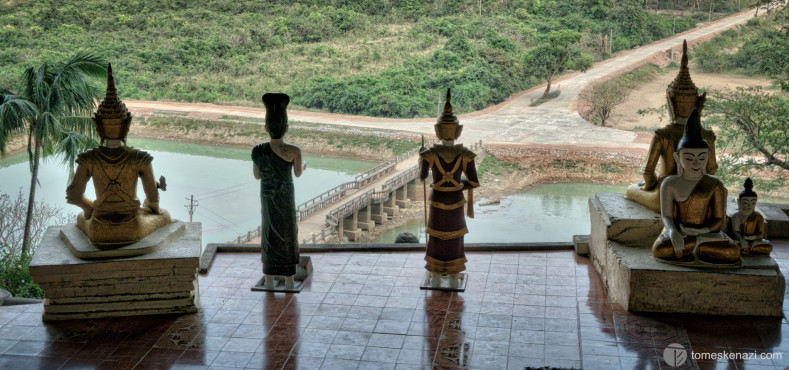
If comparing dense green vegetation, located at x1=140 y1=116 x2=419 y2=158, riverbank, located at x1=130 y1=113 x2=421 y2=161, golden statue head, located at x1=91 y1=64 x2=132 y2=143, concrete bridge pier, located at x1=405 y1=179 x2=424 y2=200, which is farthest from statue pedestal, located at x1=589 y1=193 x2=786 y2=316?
dense green vegetation, located at x1=140 y1=116 x2=419 y2=158

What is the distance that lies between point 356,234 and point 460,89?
14.3 metres

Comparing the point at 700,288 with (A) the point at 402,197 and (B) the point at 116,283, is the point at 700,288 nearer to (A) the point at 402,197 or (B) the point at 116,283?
(B) the point at 116,283

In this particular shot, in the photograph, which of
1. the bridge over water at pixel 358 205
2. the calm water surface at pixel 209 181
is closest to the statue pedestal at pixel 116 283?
the bridge over water at pixel 358 205

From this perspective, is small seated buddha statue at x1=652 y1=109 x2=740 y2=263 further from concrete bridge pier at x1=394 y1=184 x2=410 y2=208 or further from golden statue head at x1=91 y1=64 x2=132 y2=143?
concrete bridge pier at x1=394 y1=184 x2=410 y2=208

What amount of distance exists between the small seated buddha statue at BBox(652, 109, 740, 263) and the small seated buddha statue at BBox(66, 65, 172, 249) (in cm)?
429

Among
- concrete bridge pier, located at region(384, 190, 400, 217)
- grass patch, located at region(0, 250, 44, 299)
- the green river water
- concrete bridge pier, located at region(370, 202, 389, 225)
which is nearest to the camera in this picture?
grass patch, located at region(0, 250, 44, 299)

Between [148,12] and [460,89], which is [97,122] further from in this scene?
[148,12]

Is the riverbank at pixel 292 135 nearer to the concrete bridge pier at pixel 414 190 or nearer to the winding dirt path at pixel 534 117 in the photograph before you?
the winding dirt path at pixel 534 117

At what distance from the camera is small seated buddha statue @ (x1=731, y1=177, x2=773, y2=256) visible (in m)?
6.54

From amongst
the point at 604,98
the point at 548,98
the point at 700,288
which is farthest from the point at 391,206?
the point at 700,288

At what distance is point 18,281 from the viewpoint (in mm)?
9930

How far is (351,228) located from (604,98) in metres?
16.2

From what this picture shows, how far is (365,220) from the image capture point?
81.5 feet

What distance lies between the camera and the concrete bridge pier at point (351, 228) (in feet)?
78.4
